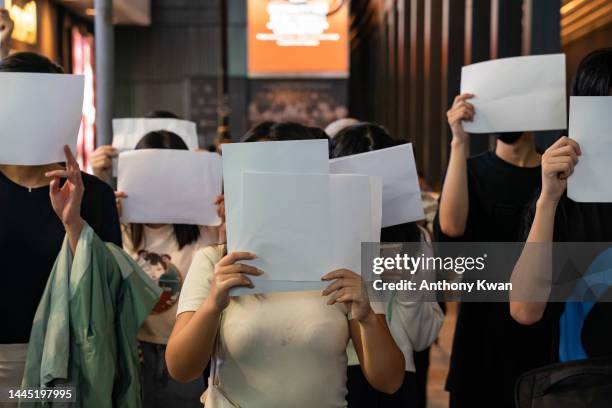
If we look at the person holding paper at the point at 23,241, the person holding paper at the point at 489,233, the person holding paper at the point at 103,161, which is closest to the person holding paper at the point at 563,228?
the person holding paper at the point at 489,233

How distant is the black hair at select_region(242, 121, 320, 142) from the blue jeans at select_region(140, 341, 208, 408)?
135 centimetres

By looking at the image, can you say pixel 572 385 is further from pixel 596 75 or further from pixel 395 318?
pixel 395 318

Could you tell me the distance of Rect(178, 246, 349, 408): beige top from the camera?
1779 mm

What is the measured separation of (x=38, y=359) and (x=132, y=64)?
14.6m

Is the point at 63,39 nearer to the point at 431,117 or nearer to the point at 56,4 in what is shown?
the point at 56,4

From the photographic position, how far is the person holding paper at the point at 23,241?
226 centimetres

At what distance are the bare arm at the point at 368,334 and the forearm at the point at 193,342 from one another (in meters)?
0.26

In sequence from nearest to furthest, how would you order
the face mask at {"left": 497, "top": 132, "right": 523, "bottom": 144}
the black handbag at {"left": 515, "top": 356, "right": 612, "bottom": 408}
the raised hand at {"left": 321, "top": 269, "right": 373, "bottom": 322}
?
the black handbag at {"left": 515, "top": 356, "right": 612, "bottom": 408}
the raised hand at {"left": 321, "top": 269, "right": 373, "bottom": 322}
the face mask at {"left": 497, "top": 132, "right": 523, "bottom": 144}

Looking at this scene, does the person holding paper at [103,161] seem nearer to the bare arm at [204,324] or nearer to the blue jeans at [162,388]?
the blue jeans at [162,388]

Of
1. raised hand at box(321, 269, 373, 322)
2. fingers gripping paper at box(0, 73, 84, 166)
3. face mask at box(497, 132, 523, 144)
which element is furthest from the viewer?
face mask at box(497, 132, 523, 144)

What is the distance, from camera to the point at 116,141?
3777mm

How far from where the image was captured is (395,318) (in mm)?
2488

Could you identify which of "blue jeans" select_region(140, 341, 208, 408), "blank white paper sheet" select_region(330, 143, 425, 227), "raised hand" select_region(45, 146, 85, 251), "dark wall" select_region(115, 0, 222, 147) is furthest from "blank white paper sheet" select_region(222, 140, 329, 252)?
"dark wall" select_region(115, 0, 222, 147)

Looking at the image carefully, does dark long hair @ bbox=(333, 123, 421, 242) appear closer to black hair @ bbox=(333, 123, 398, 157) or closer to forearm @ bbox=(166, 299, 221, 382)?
black hair @ bbox=(333, 123, 398, 157)
